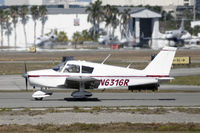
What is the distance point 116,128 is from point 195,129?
2.47 m

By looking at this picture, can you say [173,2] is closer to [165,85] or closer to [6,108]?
[165,85]

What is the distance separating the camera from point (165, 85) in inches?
1272

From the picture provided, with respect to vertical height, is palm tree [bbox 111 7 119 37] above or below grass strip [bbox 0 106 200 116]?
above

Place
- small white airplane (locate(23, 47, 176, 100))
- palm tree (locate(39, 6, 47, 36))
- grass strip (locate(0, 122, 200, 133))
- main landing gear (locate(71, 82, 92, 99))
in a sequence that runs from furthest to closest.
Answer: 1. palm tree (locate(39, 6, 47, 36))
2. main landing gear (locate(71, 82, 92, 99))
3. small white airplane (locate(23, 47, 176, 100))
4. grass strip (locate(0, 122, 200, 133))

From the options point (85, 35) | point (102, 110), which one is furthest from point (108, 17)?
point (102, 110)

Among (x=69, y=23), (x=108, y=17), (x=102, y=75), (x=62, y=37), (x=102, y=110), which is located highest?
(x=108, y=17)

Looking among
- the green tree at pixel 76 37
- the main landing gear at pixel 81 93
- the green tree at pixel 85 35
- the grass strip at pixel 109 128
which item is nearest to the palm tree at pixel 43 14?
the green tree at pixel 76 37

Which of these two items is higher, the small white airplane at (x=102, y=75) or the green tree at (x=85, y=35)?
the small white airplane at (x=102, y=75)

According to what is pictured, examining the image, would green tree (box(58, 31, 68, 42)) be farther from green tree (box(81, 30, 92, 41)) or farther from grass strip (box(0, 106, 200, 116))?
grass strip (box(0, 106, 200, 116))

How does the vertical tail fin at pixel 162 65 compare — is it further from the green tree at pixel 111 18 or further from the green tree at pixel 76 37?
the green tree at pixel 111 18

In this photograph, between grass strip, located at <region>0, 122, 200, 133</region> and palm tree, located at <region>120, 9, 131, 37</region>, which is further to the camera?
palm tree, located at <region>120, 9, 131, 37</region>

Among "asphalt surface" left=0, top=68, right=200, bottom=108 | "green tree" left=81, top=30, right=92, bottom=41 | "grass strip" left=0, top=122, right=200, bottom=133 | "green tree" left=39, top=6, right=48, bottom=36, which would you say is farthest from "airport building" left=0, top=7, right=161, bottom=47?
"grass strip" left=0, top=122, right=200, bottom=133

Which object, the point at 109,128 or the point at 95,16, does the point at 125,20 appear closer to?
the point at 95,16

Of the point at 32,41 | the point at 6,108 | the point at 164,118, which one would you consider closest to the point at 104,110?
the point at 164,118
